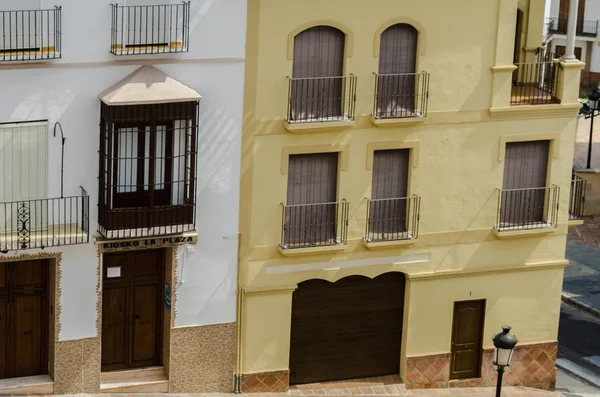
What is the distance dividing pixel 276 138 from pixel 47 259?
573cm

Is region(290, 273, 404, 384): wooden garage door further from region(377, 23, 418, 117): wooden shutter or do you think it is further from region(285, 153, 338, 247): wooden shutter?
region(377, 23, 418, 117): wooden shutter

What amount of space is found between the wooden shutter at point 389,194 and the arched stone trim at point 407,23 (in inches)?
95.0

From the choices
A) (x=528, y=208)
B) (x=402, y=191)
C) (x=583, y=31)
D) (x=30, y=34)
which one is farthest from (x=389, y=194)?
(x=583, y=31)

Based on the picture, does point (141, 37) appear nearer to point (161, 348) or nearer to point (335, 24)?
point (335, 24)

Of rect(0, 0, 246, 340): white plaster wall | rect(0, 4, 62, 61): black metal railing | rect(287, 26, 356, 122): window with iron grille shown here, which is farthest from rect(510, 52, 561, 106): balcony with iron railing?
rect(0, 4, 62, 61): black metal railing

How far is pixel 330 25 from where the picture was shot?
35.5m

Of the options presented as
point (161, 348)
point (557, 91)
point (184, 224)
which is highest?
point (557, 91)

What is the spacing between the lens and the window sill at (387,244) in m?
36.9

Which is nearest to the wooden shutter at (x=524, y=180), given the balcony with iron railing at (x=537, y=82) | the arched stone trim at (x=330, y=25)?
the balcony with iron railing at (x=537, y=82)

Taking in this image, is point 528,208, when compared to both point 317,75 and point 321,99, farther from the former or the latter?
point 317,75

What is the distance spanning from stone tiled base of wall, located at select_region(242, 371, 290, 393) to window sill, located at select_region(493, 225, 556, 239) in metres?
6.11

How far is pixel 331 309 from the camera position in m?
37.7

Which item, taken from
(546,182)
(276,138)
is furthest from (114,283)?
(546,182)

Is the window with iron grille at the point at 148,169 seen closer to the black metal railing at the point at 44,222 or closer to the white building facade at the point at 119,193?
the white building facade at the point at 119,193
